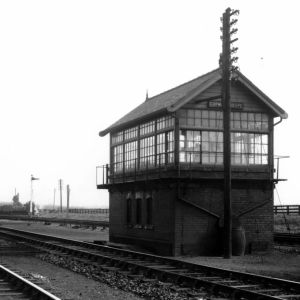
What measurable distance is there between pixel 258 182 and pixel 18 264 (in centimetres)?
970

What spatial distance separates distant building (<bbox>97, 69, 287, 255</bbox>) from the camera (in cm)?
2036

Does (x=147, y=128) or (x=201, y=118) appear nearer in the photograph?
(x=201, y=118)

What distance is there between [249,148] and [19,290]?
41.8ft

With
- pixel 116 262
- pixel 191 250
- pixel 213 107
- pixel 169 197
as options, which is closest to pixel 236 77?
pixel 213 107

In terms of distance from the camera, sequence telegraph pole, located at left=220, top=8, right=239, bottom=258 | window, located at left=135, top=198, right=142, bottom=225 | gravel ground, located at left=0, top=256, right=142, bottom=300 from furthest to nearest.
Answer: window, located at left=135, top=198, right=142, bottom=225 → telegraph pole, located at left=220, top=8, right=239, bottom=258 → gravel ground, located at left=0, top=256, right=142, bottom=300

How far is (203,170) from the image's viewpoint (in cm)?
2066

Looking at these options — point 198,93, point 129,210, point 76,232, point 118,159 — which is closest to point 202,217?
point 198,93

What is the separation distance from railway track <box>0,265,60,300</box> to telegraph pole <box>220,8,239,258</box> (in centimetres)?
813

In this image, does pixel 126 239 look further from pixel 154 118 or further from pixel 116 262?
pixel 116 262

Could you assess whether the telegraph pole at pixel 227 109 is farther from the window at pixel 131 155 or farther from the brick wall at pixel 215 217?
the window at pixel 131 155

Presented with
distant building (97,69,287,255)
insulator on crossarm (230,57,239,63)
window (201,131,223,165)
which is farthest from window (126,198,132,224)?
insulator on crossarm (230,57,239,63)

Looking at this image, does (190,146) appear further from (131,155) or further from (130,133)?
(130,133)

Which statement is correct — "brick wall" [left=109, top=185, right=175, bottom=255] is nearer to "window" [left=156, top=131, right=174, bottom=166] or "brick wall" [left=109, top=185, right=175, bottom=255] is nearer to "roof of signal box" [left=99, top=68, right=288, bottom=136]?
"window" [left=156, top=131, right=174, bottom=166]

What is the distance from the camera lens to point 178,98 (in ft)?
68.8
